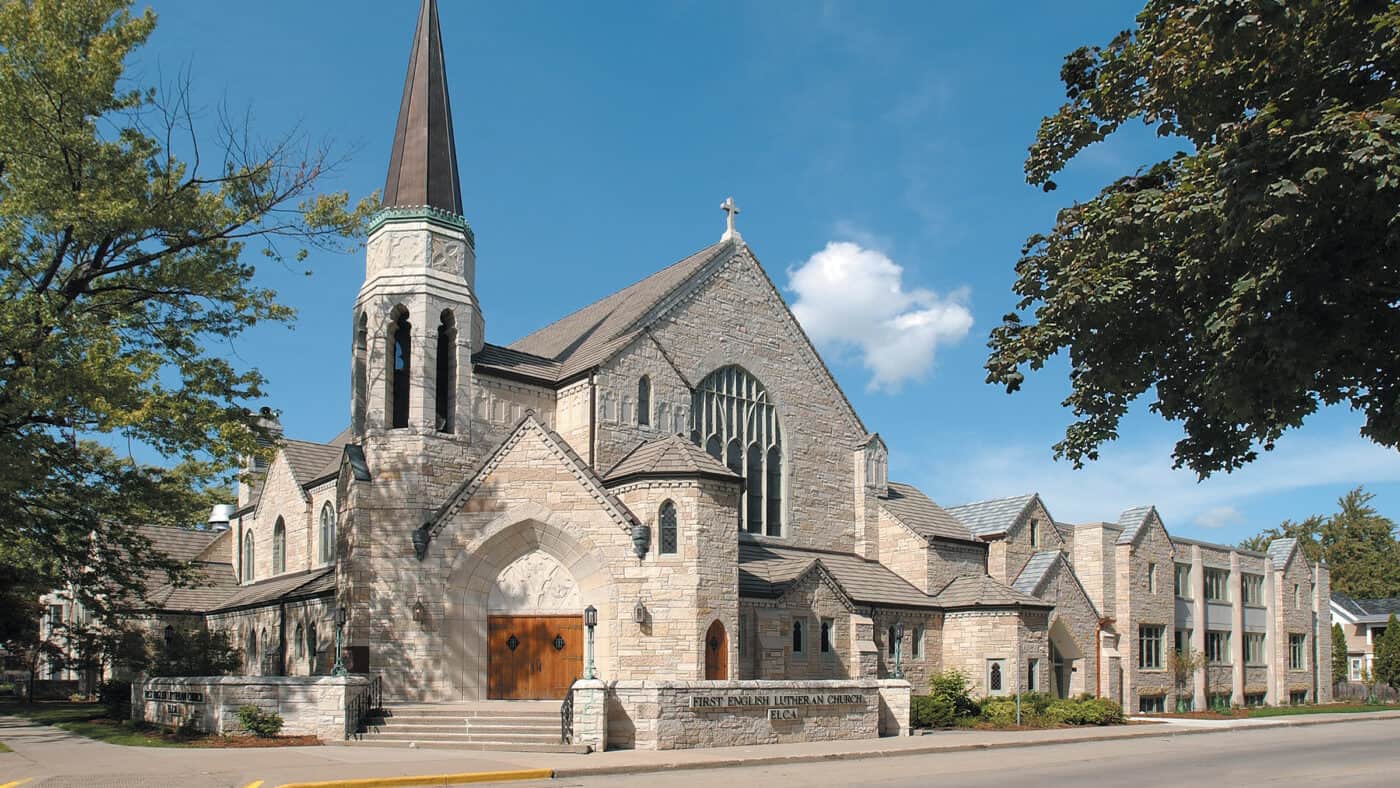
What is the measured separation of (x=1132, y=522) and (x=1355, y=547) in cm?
4785

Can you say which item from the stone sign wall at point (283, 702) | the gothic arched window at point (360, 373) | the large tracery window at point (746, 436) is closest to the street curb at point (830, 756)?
the stone sign wall at point (283, 702)

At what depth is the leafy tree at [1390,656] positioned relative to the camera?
53.9 m

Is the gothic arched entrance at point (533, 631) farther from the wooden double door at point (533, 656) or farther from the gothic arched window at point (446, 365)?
the gothic arched window at point (446, 365)

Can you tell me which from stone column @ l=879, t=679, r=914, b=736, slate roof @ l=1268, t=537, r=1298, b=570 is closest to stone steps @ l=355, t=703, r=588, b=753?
stone column @ l=879, t=679, r=914, b=736

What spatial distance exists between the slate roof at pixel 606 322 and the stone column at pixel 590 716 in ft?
33.4

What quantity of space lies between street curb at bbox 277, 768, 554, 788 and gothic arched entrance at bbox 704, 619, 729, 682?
831cm

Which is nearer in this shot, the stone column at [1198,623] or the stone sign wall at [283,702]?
the stone sign wall at [283,702]

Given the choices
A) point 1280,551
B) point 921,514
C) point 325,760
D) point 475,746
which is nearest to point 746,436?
point 921,514

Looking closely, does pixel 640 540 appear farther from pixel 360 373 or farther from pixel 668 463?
pixel 360 373

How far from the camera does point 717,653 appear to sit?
25047mm

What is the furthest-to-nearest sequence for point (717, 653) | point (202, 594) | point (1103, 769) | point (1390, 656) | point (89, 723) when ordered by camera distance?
1. point (1390, 656)
2. point (202, 594)
3. point (89, 723)
4. point (717, 653)
5. point (1103, 769)

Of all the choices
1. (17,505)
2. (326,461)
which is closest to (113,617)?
(17,505)

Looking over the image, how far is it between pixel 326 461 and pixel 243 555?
22.0 ft

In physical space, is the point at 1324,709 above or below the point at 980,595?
below
